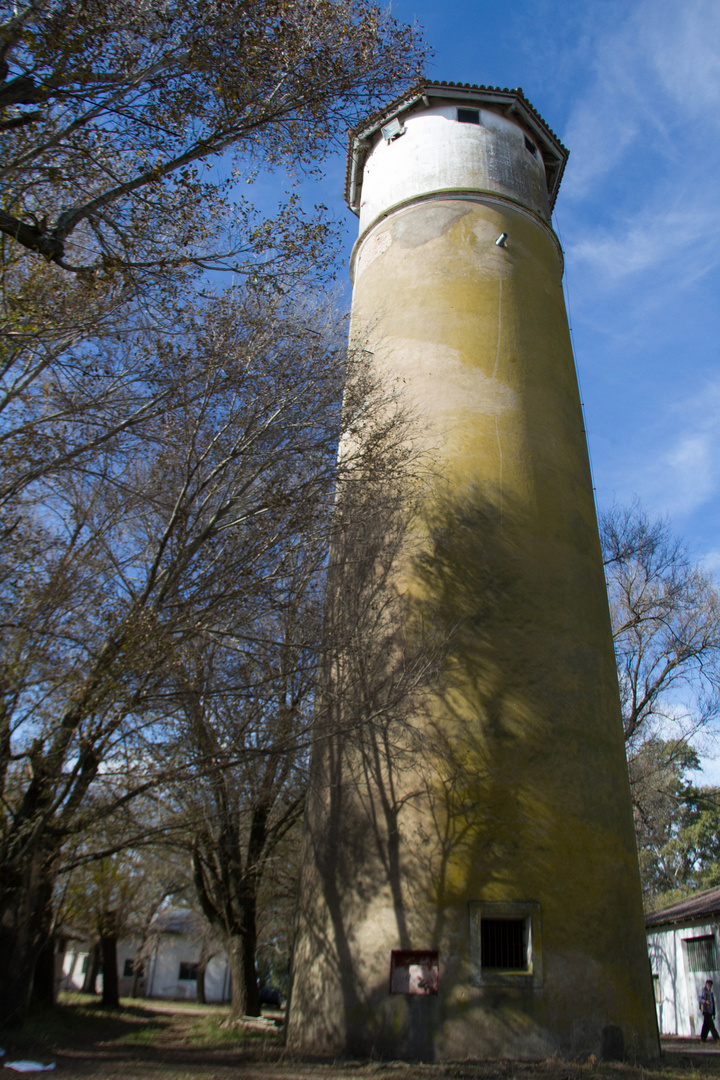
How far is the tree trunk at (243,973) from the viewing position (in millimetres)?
14453

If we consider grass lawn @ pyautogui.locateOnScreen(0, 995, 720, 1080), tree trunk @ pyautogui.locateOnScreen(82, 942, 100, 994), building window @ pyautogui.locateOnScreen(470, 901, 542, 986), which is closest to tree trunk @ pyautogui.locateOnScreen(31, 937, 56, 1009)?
grass lawn @ pyautogui.locateOnScreen(0, 995, 720, 1080)

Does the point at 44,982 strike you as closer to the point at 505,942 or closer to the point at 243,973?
the point at 243,973

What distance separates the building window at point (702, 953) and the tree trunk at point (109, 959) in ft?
50.9

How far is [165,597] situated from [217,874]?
27.0 feet

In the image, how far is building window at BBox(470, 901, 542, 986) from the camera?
8164 millimetres

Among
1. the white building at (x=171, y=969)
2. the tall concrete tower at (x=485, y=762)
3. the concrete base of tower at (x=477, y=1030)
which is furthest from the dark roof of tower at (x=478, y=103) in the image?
the white building at (x=171, y=969)

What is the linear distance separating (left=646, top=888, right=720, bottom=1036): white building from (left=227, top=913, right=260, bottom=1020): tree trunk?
9.11 meters

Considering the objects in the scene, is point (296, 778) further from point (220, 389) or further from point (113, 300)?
point (113, 300)

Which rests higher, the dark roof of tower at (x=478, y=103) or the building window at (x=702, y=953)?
the dark roof of tower at (x=478, y=103)

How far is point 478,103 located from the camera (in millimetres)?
15086

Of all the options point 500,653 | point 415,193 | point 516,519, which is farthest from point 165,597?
point 415,193

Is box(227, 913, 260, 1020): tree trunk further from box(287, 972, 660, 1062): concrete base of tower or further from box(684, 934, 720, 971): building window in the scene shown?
box(684, 934, 720, 971): building window

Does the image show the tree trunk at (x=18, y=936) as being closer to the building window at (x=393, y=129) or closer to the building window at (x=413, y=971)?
the building window at (x=413, y=971)

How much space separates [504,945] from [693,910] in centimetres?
1470
